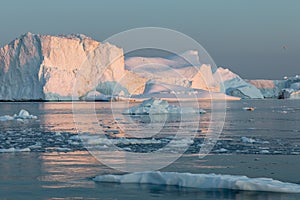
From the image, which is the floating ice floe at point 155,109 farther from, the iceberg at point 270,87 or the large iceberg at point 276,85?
the iceberg at point 270,87

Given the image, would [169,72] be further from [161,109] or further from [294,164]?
[294,164]

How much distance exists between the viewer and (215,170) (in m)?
10.2

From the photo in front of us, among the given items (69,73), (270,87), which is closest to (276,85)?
(270,87)

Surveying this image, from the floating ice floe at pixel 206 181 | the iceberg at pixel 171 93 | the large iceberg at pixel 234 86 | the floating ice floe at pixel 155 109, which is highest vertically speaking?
the large iceberg at pixel 234 86

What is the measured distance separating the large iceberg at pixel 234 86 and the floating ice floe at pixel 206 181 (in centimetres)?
10980

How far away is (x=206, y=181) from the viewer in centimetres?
862

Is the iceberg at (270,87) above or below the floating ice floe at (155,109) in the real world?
above

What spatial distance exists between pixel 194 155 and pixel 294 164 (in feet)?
8.42

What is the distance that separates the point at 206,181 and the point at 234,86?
121560 mm

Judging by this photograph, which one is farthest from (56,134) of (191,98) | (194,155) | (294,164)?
(191,98)

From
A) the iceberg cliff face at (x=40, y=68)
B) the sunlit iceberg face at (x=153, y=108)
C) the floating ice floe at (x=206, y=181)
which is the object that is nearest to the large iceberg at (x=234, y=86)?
the sunlit iceberg face at (x=153, y=108)

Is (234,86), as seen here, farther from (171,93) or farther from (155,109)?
(155,109)

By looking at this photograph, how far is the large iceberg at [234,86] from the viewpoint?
12156cm

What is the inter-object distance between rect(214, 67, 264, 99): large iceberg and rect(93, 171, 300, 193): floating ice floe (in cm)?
10980
